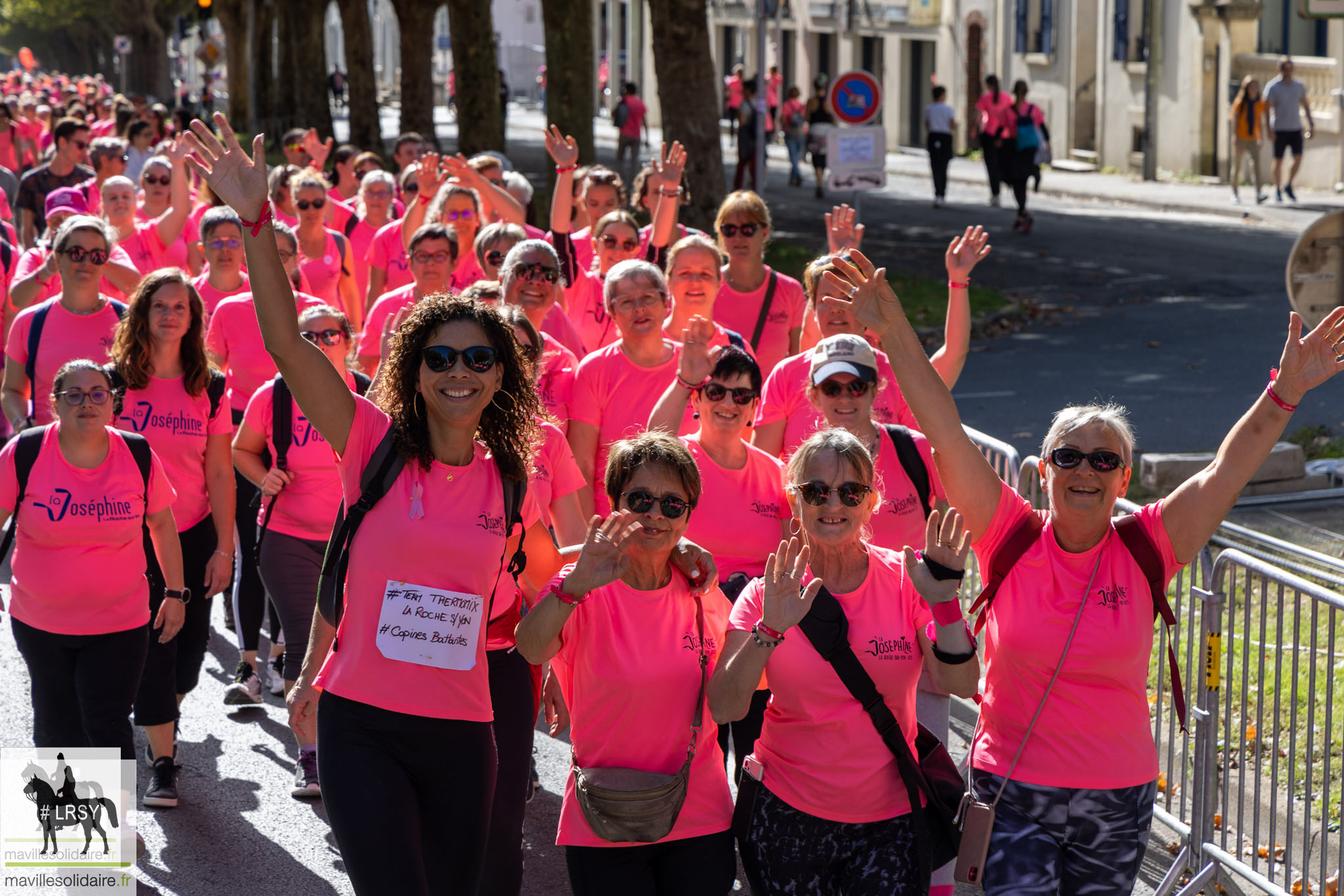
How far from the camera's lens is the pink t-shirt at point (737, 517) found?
5492mm

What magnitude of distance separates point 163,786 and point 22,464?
1.32 meters

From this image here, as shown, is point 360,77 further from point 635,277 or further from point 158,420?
point 635,277

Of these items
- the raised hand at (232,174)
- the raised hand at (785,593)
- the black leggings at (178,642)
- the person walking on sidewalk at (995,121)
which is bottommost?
the black leggings at (178,642)

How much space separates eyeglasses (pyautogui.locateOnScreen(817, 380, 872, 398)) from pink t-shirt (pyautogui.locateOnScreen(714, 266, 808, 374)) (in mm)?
2517

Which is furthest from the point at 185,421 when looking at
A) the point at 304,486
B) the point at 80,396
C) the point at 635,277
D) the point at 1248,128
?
the point at 1248,128

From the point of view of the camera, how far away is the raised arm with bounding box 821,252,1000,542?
436cm

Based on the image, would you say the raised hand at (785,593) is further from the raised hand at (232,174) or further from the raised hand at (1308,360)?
the raised hand at (232,174)

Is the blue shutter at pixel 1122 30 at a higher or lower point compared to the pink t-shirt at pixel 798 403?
higher

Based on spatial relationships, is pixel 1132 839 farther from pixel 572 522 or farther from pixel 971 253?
pixel 971 253

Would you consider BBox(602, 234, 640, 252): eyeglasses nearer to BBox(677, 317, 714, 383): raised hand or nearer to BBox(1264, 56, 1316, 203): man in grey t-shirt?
BBox(677, 317, 714, 383): raised hand

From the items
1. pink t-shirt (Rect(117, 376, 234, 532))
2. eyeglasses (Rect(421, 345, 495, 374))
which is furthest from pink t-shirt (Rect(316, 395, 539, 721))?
pink t-shirt (Rect(117, 376, 234, 532))

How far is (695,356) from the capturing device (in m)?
5.91

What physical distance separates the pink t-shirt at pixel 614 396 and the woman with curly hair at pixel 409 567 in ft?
7.35

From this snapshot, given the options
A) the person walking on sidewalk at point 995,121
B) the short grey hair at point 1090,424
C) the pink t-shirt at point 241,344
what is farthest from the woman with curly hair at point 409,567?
the person walking on sidewalk at point 995,121
